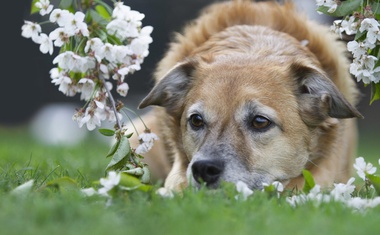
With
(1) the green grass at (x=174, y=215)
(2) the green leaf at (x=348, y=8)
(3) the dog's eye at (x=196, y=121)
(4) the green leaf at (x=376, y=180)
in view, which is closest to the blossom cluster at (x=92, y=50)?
(3) the dog's eye at (x=196, y=121)

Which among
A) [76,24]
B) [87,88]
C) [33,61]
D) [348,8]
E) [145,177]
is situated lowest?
[33,61]

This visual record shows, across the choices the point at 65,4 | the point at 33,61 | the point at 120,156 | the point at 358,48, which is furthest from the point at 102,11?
the point at 33,61

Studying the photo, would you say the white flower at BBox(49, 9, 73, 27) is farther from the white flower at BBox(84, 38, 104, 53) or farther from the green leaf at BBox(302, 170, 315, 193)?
the green leaf at BBox(302, 170, 315, 193)

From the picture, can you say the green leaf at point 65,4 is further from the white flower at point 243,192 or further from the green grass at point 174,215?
the white flower at point 243,192

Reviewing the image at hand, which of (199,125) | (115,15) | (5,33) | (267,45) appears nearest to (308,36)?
(267,45)

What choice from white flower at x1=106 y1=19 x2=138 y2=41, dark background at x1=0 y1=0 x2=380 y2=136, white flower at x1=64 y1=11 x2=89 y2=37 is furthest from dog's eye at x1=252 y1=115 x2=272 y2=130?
dark background at x1=0 y1=0 x2=380 y2=136

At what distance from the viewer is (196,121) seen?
158 inches

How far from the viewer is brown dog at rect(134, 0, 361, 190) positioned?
12.3 ft

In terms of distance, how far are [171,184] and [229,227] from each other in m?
1.93

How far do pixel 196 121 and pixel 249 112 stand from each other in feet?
1.23

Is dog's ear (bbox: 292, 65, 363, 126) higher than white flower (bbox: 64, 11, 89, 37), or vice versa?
white flower (bbox: 64, 11, 89, 37)

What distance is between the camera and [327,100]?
4.04 metres

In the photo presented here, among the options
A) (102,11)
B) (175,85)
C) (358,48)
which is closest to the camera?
(358,48)

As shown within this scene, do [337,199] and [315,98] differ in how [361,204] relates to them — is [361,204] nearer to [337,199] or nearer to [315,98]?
[337,199]
